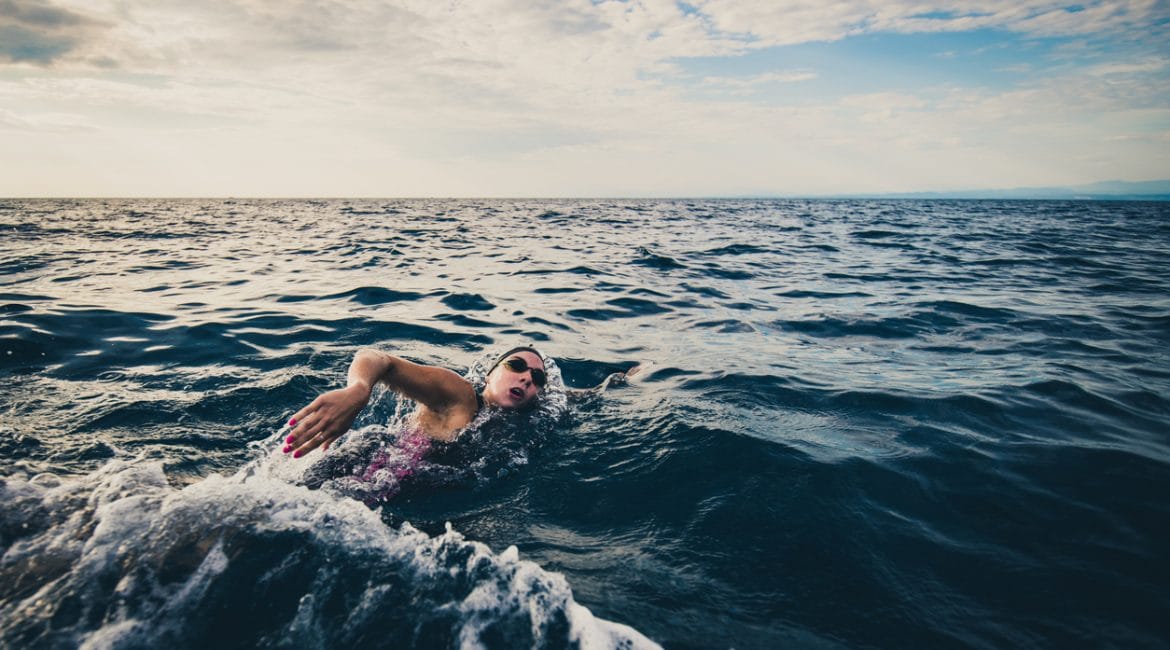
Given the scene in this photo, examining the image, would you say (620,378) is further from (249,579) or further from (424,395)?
(249,579)

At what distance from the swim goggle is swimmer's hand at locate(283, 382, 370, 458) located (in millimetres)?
1852

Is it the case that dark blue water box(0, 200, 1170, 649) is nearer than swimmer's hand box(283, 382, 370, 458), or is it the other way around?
dark blue water box(0, 200, 1170, 649)

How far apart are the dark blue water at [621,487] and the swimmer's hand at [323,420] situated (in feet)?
1.54

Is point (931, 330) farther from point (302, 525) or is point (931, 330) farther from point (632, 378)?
point (302, 525)

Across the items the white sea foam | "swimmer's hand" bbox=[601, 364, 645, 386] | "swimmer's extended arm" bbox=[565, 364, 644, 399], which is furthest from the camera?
"swimmer's hand" bbox=[601, 364, 645, 386]

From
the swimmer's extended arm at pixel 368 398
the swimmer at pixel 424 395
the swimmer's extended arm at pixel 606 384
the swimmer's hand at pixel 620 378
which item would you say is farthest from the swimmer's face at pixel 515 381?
the swimmer's hand at pixel 620 378

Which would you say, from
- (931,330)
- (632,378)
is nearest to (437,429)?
(632,378)

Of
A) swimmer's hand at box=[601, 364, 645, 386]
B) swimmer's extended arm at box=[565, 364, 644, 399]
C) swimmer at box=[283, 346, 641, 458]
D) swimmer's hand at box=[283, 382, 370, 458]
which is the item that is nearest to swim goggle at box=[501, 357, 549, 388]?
swimmer at box=[283, 346, 641, 458]

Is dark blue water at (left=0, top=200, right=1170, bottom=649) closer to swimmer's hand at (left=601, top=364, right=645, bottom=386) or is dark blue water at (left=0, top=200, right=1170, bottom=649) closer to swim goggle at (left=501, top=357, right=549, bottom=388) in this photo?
swimmer's hand at (left=601, top=364, right=645, bottom=386)

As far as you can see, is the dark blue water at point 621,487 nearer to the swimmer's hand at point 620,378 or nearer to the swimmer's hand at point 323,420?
the swimmer's hand at point 620,378

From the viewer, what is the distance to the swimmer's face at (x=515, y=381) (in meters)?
4.55

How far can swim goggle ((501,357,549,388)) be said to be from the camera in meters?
4.57

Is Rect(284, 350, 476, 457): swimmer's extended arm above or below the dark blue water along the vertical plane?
above

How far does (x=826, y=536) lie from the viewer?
2.94 m
